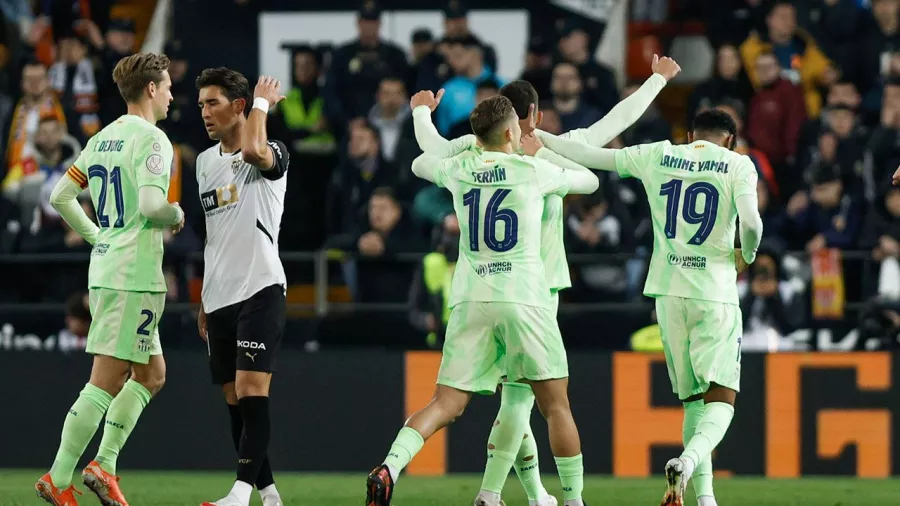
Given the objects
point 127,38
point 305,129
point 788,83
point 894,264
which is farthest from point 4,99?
point 894,264

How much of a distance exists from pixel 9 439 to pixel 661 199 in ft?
21.1

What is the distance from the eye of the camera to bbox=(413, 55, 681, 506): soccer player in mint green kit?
8.99m

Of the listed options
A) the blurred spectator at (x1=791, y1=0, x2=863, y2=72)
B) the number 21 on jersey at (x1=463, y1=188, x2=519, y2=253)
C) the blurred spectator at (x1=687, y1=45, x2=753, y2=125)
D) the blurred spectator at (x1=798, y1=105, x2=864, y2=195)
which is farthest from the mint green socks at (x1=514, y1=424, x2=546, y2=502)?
the blurred spectator at (x1=791, y1=0, x2=863, y2=72)

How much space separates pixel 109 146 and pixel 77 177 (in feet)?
1.18

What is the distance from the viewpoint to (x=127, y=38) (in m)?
17.0

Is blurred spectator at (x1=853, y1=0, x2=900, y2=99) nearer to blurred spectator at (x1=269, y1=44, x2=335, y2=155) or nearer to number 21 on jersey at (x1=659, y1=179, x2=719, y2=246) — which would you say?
blurred spectator at (x1=269, y1=44, x2=335, y2=155)

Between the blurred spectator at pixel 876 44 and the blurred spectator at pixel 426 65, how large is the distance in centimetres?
427

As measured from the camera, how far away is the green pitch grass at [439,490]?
10531 millimetres

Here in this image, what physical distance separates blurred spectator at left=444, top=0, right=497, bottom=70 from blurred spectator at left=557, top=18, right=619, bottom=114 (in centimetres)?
73

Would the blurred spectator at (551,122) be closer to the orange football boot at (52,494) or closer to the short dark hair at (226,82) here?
the short dark hair at (226,82)

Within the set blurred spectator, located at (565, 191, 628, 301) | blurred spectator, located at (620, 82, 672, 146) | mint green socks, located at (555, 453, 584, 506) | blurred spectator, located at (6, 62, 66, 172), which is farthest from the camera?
blurred spectator, located at (6, 62, 66, 172)

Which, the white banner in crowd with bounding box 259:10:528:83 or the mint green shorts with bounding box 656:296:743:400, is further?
the white banner in crowd with bounding box 259:10:528:83

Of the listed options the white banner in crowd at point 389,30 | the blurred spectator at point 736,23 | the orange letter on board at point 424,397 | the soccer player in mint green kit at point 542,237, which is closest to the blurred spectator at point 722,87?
the blurred spectator at point 736,23

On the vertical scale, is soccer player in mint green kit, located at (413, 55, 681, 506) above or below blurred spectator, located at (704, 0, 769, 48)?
below
